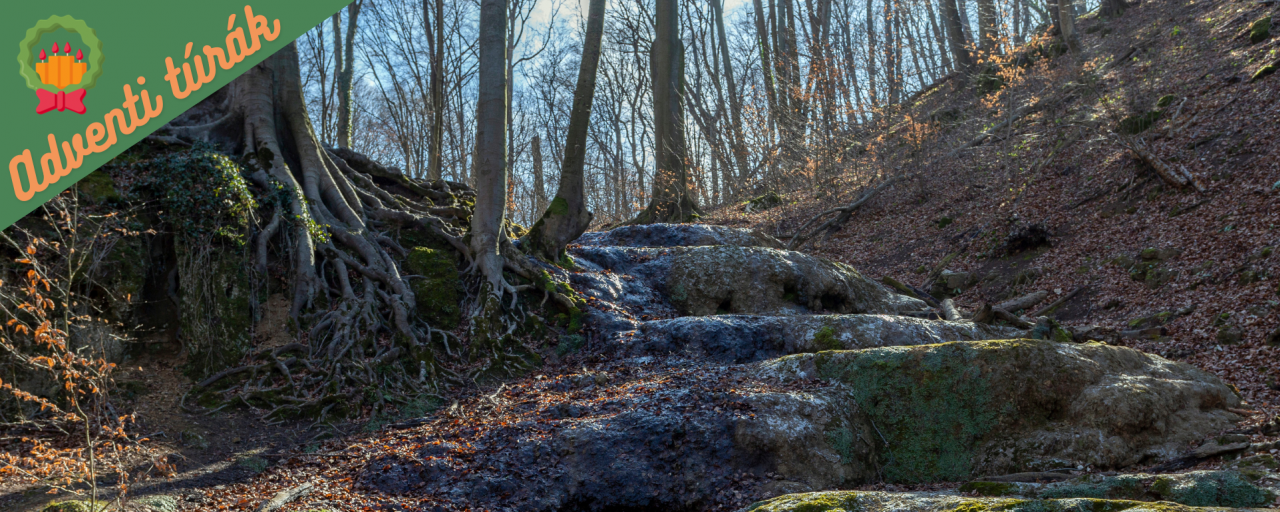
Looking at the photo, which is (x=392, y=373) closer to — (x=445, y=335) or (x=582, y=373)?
(x=445, y=335)

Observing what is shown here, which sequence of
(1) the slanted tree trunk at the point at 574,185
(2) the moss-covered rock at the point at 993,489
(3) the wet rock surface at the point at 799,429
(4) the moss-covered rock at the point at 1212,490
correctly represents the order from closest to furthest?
(4) the moss-covered rock at the point at 1212,490
(2) the moss-covered rock at the point at 993,489
(3) the wet rock surface at the point at 799,429
(1) the slanted tree trunk at the point at 574,185

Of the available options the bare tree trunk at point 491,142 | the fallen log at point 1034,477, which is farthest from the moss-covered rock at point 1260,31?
the bare tree trunk at point 491,142

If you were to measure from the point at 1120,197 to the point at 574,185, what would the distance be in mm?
9802

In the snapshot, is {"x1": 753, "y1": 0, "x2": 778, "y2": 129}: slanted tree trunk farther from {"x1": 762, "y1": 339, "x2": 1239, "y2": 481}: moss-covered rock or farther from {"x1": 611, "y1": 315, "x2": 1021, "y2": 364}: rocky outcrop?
{"x1": 762, "y1": 339, "x2": 1239, "y2": 481}: moss-covered rock

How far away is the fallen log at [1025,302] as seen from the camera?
1107 centimetres

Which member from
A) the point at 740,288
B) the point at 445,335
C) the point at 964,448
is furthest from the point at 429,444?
the point at 740,288

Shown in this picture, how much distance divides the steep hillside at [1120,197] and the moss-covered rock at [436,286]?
8.72 meters

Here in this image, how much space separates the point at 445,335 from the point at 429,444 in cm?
279

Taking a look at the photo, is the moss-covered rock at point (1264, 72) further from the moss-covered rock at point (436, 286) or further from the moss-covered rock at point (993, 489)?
the moss-covered rock at point (436, 286)

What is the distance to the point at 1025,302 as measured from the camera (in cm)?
1111

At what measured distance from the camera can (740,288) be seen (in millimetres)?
11344

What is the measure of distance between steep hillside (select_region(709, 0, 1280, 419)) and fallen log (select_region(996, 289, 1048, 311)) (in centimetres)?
14

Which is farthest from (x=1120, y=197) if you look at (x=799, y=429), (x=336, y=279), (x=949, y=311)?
(x=336, y=279)

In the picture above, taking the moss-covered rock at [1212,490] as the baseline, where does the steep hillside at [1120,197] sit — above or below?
above
